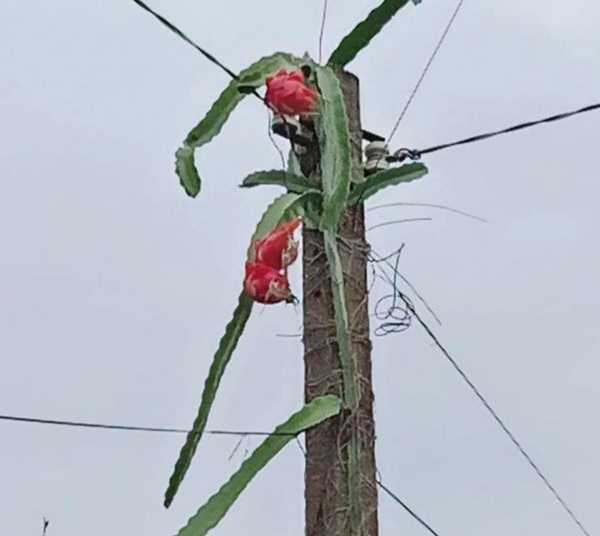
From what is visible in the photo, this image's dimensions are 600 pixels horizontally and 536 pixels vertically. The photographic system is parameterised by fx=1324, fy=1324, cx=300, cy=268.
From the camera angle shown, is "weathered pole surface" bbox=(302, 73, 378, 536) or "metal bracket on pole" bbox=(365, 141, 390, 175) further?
"metal bracket on pole" bbox=(365, 141, 390, 175)

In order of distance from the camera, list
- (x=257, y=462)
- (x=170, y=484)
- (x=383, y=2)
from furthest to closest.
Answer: (x=383, y=2)
(x=170, y=484)
(x=257, y=462)

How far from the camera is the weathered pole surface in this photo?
2.96 m

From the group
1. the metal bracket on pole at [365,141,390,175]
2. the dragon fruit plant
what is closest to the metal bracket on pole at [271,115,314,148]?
the dragon fruit plant

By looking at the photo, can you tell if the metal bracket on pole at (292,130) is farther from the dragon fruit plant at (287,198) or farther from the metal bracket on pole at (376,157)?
the metal bracket on pole at (376,157)

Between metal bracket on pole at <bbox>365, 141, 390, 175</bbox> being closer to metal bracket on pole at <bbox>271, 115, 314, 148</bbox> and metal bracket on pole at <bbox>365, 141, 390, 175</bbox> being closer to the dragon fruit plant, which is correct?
the dragon fruit plant

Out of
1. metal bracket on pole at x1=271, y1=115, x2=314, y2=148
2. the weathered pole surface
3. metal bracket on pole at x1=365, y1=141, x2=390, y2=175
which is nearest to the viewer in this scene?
the weathered pole surface

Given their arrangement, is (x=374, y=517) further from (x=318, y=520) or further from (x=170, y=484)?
(x=170, y=484)

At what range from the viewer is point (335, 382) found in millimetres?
3061

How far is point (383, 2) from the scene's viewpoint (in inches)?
135

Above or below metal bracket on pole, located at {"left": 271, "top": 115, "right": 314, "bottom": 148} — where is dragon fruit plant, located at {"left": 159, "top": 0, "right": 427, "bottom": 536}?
below

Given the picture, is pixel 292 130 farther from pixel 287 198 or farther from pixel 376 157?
pixel 376 157

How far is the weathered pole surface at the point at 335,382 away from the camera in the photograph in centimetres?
296

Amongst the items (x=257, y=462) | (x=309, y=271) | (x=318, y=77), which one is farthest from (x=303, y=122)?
(x=257, y=462)

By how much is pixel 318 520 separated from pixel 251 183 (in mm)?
884
